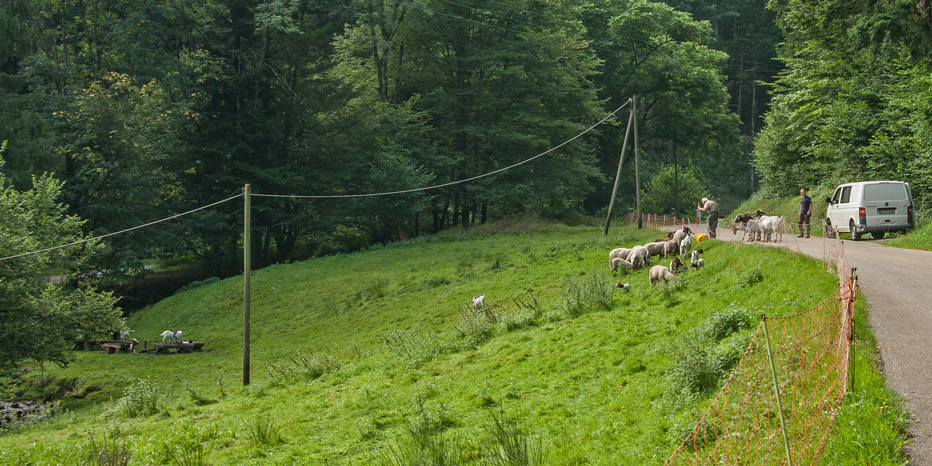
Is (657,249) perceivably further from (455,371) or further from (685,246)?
(455,371)

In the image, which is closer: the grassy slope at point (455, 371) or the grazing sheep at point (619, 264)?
the grassy slope at point (455, 371)

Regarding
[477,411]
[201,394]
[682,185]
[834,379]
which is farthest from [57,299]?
[682,185]

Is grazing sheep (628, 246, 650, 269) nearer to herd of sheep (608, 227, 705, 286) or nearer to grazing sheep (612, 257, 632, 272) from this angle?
herd of sheep (608, 227, 705, 286)

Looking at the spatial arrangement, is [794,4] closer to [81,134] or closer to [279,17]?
[279,17]

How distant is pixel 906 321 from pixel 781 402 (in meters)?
4.68

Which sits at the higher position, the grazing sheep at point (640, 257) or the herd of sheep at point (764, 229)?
the herd of sheep at point (764, 229)

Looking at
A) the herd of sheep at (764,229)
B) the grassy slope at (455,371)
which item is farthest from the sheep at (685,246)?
the herd of sheep at (764,229)

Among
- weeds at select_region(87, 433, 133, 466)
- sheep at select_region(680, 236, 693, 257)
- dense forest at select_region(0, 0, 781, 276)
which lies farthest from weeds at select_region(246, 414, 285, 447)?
dense forest at select_region(0, 0, 781, 276)

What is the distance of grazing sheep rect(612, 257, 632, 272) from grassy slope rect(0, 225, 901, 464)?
0.94 metres

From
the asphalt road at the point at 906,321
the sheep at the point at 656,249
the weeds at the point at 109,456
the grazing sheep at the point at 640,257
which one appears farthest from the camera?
the sheep at the point at 656,249

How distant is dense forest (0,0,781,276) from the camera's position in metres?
44.3

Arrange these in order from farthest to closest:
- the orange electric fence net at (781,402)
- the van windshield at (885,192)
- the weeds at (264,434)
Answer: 1. the van windshield at (885,192)
2. the weeds at (264,434)
3. the orange electric fence net at (781,402)

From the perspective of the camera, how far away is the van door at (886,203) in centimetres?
2678

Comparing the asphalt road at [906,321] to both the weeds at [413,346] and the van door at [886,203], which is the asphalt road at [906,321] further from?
the weeds at [413,346]
